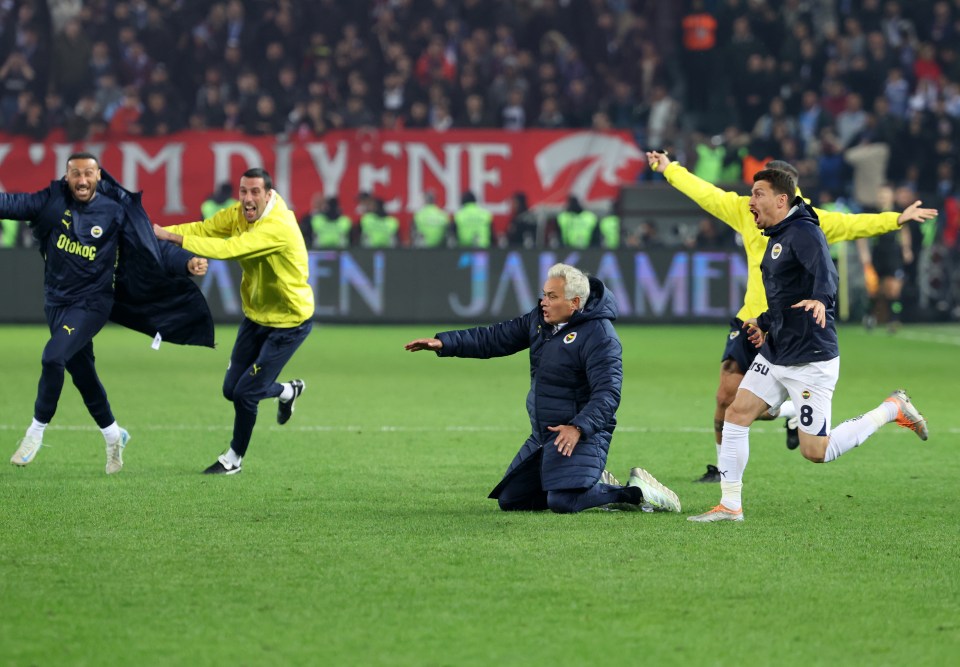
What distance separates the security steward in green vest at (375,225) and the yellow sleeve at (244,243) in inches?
650

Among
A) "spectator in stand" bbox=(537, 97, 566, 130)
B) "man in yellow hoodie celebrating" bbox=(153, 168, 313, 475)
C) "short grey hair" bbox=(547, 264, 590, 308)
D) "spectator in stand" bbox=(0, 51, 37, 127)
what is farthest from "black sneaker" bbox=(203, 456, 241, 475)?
"spectator in stand" bbox=(0, 51, 37, 127)

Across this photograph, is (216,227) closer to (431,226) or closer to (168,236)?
(168,236)

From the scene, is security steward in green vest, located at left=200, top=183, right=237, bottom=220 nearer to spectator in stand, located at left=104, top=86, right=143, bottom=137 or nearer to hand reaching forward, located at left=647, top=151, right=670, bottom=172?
spectator in stand, located at left=104, top=86, right=143, bottom=137

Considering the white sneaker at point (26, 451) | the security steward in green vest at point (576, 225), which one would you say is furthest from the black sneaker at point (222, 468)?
the security steward in green vest at point (576, 225)

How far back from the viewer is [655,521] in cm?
830

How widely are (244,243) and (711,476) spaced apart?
3307 millimetres

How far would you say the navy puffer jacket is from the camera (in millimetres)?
8344

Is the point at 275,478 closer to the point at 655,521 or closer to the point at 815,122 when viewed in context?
the point at 655,521

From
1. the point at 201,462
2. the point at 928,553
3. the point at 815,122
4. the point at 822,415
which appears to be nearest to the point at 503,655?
the point at 928,553

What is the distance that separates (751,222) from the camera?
10.1 meters

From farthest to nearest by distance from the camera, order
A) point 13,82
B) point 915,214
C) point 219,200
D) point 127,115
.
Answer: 1. point 13,82
2. point 127,115
3. point 219,200
4. point 915,214

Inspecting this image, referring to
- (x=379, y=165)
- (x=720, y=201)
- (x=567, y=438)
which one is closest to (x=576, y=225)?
(x=379, y=165)

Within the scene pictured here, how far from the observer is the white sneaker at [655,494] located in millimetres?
8547

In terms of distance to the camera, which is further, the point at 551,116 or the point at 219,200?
the point at 551,116
